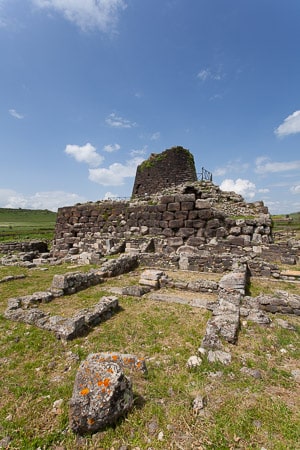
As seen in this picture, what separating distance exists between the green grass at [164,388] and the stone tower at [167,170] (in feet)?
52.0

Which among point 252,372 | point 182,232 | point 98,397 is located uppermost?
point 182,232

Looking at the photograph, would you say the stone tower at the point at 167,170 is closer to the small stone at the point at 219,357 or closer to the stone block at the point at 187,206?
the stone block at the point at 187,206

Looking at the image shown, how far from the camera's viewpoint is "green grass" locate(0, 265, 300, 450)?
2219mm

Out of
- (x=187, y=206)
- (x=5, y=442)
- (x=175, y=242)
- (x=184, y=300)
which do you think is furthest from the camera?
(x=175, y=242)

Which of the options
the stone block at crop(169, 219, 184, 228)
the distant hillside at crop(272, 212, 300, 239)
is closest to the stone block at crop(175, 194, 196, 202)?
the stone block at crop(169, 219, 184, 228)

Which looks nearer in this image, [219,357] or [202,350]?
[219,357]

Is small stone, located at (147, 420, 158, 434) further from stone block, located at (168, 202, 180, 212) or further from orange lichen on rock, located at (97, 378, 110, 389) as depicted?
stone block, located at (168, 202, 180, 212)

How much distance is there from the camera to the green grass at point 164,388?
2219 millimetres

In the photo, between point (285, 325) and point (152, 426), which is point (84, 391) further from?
point (285, 325)

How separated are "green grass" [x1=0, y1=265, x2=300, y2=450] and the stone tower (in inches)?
624

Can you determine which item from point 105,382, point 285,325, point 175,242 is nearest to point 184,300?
point 285,325

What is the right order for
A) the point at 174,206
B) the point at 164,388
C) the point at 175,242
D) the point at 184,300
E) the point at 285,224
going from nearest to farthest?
the point at 164,388 < the point at 184,300 < the point at 175,242 < the point at 174,206 < the point at 285,224

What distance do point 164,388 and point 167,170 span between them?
18.4 metres

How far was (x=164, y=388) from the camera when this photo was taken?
289 centimetres
